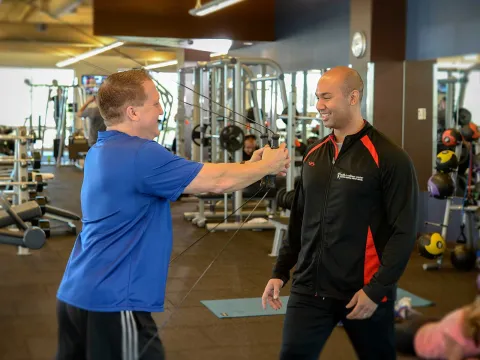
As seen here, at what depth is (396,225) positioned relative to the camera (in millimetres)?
2041

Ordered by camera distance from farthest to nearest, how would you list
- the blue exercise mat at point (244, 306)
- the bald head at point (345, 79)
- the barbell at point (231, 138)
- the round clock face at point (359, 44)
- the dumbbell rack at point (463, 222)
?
the barbell at point (231, 138)
the round clock face at point (359, 44)
the dumbbell rack at point (463, 222)
the blue exercise mat at point (244, 306)
the bald head at point (345, 79)

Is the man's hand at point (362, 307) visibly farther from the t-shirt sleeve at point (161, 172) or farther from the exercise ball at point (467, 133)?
the exercise ball at point (467, 133)

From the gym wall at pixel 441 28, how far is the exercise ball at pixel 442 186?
136cm

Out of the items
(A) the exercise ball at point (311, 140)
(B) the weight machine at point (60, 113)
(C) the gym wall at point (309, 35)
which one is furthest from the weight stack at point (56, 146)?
(A) the exercise ball at point (311, 140)

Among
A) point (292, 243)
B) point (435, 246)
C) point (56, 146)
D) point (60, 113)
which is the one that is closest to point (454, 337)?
point (292, 243)

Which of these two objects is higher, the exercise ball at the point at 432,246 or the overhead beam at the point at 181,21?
the overhead beam at the point at 181,21

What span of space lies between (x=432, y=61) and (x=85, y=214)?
18.3 feet

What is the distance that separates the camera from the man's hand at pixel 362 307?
2.02 meters

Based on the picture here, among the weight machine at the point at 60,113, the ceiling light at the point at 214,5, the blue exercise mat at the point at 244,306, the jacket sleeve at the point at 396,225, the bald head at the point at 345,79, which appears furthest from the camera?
the weight machine at the point at 60,113

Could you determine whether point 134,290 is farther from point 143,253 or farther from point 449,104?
point 449,104

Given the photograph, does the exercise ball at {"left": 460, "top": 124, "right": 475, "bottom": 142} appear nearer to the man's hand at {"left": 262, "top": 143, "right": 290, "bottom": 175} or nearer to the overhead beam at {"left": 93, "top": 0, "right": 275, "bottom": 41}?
the man's hand at {"left": 262, "top": 143, "right": 290, "bottom": 175}

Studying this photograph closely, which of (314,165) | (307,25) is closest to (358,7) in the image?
(307,25)

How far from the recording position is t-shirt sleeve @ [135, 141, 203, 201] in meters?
1.78

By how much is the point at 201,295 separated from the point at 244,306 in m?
0.42
